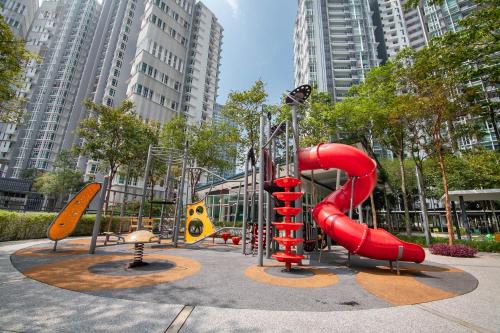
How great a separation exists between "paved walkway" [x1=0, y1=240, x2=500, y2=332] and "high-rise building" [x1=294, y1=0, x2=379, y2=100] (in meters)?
78.7

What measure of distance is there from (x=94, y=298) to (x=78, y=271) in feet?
7.87

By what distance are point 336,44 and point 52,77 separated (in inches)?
3858

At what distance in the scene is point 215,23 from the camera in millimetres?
75000

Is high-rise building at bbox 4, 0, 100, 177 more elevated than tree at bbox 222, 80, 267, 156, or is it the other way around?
high-rise building at bbox 4, 0, 100, 177

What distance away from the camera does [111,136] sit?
1964cm

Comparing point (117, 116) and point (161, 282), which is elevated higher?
point (117, 116)

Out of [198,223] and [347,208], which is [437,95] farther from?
[198,223]

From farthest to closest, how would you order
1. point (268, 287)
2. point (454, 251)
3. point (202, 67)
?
point (202, 67)
point (454, 251)
point (268, 287)

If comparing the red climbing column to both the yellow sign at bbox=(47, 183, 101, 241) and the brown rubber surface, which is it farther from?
the yellow sign at bbox=(47, 183, 101, 241)

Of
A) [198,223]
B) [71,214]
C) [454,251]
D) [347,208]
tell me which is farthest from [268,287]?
[454,251]

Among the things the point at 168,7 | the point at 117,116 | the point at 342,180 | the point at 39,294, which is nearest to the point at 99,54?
the point at 168,7

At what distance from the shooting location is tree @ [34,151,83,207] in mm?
42500

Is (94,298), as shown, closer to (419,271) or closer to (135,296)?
(135,296)

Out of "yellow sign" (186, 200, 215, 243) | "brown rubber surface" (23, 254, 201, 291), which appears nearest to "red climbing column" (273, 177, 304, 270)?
"brown rubber surface" (23, 254, 201, 291)
